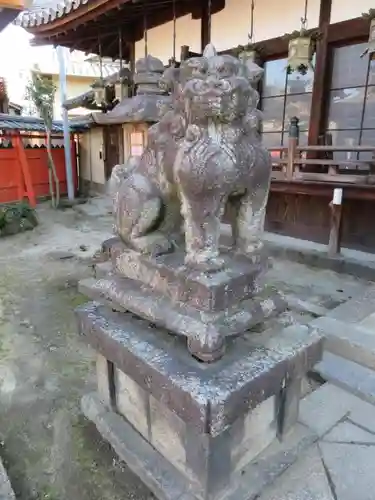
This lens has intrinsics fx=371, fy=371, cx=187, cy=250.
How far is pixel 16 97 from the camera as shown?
84.4ft

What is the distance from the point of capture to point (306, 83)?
20.3 ft

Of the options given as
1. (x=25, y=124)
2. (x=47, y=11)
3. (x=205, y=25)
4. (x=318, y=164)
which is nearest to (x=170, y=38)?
(x=205, y=25)

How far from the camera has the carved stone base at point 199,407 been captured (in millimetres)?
1543

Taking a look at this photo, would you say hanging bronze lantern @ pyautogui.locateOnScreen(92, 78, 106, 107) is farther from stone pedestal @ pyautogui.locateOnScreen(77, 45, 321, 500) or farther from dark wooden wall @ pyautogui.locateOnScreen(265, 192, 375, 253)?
stone pedestal @ pyautogui.locateOnScreen(77, 45, 321, 500)

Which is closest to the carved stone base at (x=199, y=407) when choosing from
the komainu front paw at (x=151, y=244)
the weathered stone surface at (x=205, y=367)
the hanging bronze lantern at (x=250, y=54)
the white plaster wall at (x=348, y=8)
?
the weathered stone surface at (x=205, y=367)

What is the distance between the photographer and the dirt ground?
1.99m

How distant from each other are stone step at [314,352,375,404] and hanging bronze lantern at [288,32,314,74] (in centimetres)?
440

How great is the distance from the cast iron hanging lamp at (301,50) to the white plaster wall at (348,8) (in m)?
0.42

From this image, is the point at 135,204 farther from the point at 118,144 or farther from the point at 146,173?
the point at 118,144

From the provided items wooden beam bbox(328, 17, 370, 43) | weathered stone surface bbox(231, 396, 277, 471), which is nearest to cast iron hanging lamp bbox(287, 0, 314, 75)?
wooden beam bbox(328, 17, 370, 43)

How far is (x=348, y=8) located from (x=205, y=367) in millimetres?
5800

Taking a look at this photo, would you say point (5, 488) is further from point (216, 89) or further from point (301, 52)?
point (301, 52)

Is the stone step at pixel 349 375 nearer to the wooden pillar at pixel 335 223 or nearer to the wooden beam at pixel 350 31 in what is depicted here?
the wooden pillar at pixel 335 223

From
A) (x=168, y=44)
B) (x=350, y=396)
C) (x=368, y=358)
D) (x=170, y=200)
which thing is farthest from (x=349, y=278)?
(x=168, y=44)
